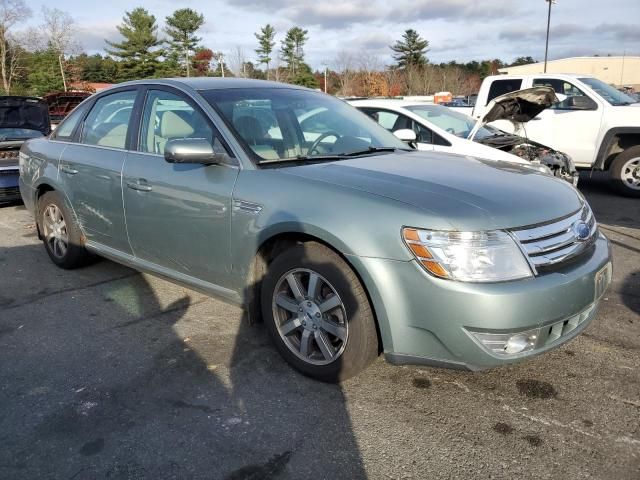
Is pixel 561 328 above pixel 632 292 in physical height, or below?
above

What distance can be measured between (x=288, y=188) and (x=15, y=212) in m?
6.55

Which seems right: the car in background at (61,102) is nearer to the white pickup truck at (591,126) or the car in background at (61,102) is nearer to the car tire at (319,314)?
the white pickup truck at (591,126)

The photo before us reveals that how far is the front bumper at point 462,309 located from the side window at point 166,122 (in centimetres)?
161

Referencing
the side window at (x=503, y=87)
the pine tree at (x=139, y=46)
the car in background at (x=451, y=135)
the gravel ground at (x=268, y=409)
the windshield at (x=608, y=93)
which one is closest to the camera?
the gravel ground at (x=268, y=409)

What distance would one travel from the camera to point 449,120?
25.6 feet

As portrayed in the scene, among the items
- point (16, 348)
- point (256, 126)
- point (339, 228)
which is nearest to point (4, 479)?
point (16, 348)

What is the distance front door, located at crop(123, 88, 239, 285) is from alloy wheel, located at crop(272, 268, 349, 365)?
46cm

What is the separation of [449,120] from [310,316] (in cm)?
563

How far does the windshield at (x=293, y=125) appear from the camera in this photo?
3416 millimetres

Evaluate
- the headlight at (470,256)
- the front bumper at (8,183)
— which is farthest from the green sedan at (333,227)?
the front bumper at (8,183)

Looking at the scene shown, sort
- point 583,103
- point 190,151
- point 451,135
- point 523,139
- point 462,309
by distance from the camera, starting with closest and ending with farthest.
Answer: point 462,309 < point 190,151 < point 451,135 < point 523,139 < point 583,103

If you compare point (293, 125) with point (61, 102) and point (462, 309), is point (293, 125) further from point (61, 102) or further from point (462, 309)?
point (61, 102)

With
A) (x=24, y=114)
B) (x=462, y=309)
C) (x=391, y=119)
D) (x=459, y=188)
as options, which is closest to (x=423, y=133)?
(x=391, y=119)

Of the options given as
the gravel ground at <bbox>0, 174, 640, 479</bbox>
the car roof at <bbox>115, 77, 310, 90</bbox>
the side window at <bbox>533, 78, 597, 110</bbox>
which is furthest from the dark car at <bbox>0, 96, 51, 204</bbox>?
the side window at <bbox>533, 78, 597, 110</bbox>
